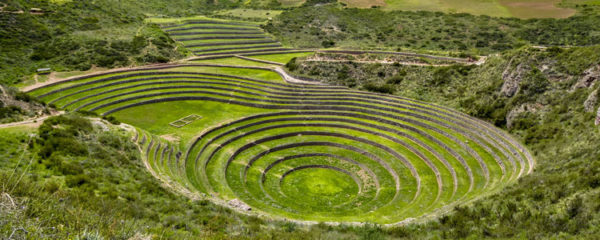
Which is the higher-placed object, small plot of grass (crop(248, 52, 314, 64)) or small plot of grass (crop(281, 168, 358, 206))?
small plot of grass (crop(248, 52, 314, 64))

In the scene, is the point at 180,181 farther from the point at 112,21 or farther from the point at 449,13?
the point at 449,13

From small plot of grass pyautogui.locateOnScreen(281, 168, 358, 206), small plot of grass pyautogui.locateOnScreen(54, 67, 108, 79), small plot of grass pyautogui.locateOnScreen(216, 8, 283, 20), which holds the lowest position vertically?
small plot of grass pyautogui.locateOnScreen(281, 168, 358, 206)

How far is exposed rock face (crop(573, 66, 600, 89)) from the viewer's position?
2775 centimetres

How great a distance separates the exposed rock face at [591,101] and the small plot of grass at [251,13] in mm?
72028

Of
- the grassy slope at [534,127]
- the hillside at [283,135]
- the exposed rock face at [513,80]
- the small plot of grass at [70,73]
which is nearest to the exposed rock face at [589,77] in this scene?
the hillside at [283,135]

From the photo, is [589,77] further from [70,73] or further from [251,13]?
[251,13]

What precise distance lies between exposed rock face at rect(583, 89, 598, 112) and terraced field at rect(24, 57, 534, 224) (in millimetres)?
5448

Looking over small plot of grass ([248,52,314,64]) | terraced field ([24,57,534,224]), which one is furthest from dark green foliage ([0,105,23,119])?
small plot of grass ([248,52,314,64])

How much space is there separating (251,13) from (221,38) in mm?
26745

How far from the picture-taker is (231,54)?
6250cm

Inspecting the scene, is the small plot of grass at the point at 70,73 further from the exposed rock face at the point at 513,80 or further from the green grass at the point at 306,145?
the exposed rock face at the point at 513,80

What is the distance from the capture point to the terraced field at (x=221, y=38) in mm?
63844

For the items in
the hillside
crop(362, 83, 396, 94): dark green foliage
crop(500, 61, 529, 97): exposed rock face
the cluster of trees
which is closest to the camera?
the hillside

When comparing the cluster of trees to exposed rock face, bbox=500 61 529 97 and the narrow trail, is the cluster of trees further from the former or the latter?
exposed rock face, bbox=500 61 529 97
